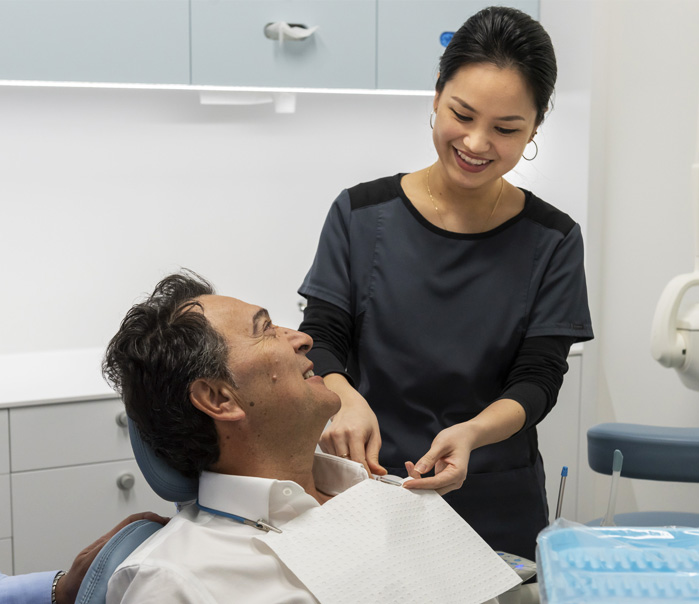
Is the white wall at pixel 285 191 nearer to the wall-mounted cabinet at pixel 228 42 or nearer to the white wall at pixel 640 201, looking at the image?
the white wall at pixel 640 201

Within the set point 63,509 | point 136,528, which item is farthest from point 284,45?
point 136,528

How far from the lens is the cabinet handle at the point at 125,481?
255 centimetres

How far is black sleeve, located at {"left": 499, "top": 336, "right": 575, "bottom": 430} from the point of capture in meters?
1.44

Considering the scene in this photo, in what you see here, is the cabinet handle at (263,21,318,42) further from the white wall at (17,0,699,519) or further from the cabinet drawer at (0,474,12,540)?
the cabinet drawer at (0,474,12,540)

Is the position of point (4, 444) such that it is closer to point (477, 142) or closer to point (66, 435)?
point (66, 435)

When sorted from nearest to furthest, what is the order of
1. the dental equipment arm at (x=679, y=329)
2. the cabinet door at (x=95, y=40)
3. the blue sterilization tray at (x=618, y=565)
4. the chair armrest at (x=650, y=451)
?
the blue sterilization tray at (x=618, y=565), the chair armrest at (x=650, y=451), the dental equipment arm at (x=679, y=329), the cabinet door at (x=95, y=40)

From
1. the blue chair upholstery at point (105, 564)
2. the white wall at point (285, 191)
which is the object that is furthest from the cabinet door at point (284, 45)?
the blue chair upholstery at point (105, 564)

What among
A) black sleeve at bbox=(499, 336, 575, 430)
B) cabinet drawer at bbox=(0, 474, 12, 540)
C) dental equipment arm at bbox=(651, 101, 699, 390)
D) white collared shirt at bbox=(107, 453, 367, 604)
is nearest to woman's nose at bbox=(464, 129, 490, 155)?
black sleeve at bbox=(499, 336, 575, 430)

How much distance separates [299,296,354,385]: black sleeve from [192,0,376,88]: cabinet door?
145cm

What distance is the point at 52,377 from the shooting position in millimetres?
2674

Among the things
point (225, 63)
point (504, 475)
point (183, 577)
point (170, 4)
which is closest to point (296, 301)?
point (225, 63)

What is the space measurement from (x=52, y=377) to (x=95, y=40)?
109 cm

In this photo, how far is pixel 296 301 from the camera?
330cm

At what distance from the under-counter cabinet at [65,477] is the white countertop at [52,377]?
29mm
